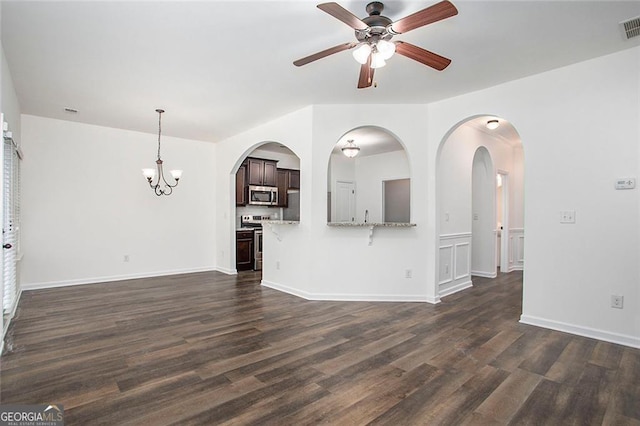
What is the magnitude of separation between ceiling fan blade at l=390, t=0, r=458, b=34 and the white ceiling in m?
0.26

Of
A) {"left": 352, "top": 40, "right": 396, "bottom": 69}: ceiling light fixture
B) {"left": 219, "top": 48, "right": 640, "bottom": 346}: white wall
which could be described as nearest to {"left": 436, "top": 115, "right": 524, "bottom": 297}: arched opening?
{"left": 219, "top": 48, "right": 640, "bottom": 346}: white wall

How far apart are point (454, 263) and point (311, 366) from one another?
132 inches

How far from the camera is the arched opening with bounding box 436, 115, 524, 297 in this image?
16.4 ft

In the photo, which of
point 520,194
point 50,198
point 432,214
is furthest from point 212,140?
point 520,194

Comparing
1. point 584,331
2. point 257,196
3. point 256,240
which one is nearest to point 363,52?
point 584,331

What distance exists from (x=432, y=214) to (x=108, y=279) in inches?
217

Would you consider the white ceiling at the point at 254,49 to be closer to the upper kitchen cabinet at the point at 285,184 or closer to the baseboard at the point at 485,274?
the upper kitchen cabinet at the point at 285,184

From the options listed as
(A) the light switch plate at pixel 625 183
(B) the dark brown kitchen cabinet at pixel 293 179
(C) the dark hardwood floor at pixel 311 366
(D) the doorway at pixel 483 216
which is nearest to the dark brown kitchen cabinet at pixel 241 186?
(B) the dark brown kitchen cabinet at pixel 293 179

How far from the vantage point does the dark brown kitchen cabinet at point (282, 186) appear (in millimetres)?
7613

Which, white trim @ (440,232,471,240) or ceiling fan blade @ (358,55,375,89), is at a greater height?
ceiling fan blade @ (358,55,375,89)

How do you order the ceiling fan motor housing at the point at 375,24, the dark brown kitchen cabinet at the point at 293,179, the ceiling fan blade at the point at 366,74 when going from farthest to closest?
the dark brown kitchen cabinet at the point at 293,179
the ceiling fan blade at the point at 366,74
the ceiling fan motor housing at the point at 375,24

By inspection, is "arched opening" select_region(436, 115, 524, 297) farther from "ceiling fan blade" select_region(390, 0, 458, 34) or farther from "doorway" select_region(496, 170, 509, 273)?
"ceiling fan blade" select_region(390, 0, 458, 34)

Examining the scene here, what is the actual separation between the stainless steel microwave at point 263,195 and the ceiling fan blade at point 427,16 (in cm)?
524

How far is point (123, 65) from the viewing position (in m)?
3.38
